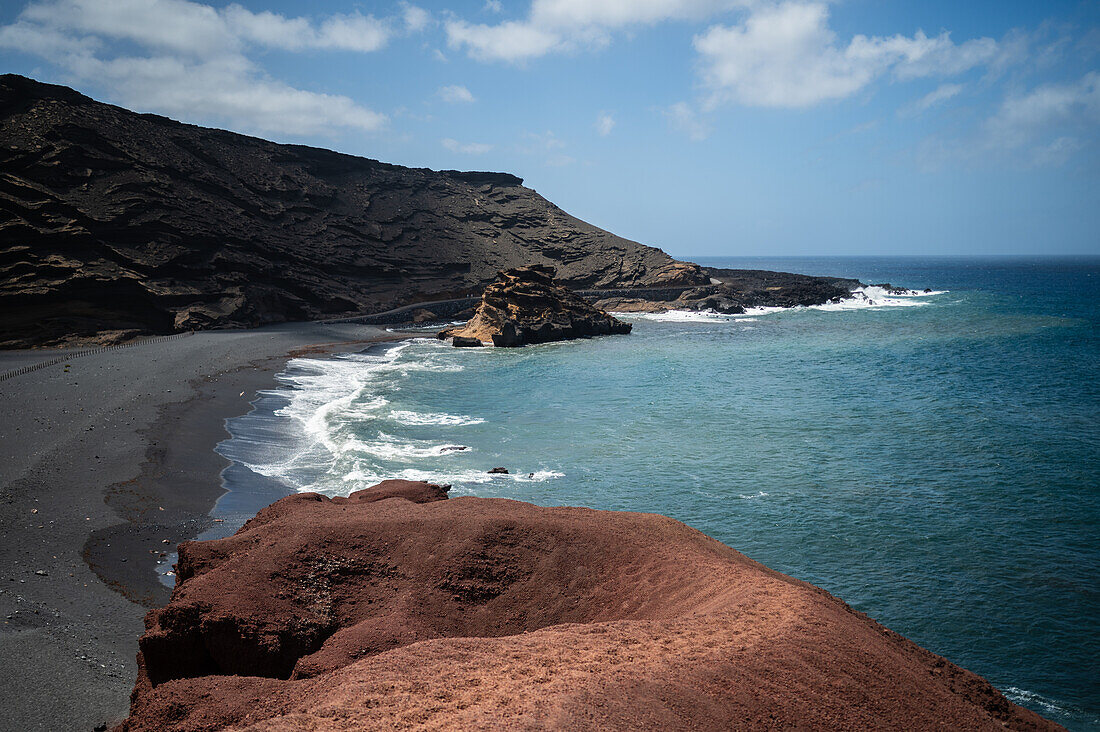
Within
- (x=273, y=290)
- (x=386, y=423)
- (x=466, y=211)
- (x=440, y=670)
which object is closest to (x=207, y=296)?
(x=273, y=290)

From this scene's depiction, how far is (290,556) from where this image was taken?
708cm

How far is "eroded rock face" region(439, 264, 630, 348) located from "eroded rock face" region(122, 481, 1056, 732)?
35.3 meters

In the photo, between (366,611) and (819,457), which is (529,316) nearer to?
(819,457)

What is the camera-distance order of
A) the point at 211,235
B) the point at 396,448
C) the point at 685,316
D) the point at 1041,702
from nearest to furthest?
the point at 1041,702, the point at 396,448, the point at 211,235, the point at 685,316

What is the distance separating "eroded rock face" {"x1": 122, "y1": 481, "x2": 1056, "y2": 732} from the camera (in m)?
4.49

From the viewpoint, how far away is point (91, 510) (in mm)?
12539

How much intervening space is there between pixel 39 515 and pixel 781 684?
1306cm

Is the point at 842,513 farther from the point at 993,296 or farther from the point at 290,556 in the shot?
the point at 993,296

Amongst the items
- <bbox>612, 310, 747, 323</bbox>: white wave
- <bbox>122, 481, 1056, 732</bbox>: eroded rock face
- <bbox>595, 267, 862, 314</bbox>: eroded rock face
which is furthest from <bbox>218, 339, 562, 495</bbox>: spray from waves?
<bbox>595, 267, 862, 314</bbox>: eroded rock face

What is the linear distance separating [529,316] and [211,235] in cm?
2362

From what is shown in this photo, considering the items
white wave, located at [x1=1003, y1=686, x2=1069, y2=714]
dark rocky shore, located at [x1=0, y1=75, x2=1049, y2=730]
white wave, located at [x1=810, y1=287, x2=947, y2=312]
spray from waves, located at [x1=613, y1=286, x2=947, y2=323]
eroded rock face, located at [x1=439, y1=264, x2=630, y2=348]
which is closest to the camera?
dark rocky shore, located at [x1=0, y1=75, x2=1049, y2=730]

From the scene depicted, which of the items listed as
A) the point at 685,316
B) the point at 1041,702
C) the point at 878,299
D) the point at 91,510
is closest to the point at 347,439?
the point at 91,510

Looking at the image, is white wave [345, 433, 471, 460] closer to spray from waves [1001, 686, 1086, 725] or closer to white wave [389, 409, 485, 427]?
white wave [389, 409, 485, 427]

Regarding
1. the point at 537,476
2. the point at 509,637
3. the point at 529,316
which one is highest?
the point at 529,316
